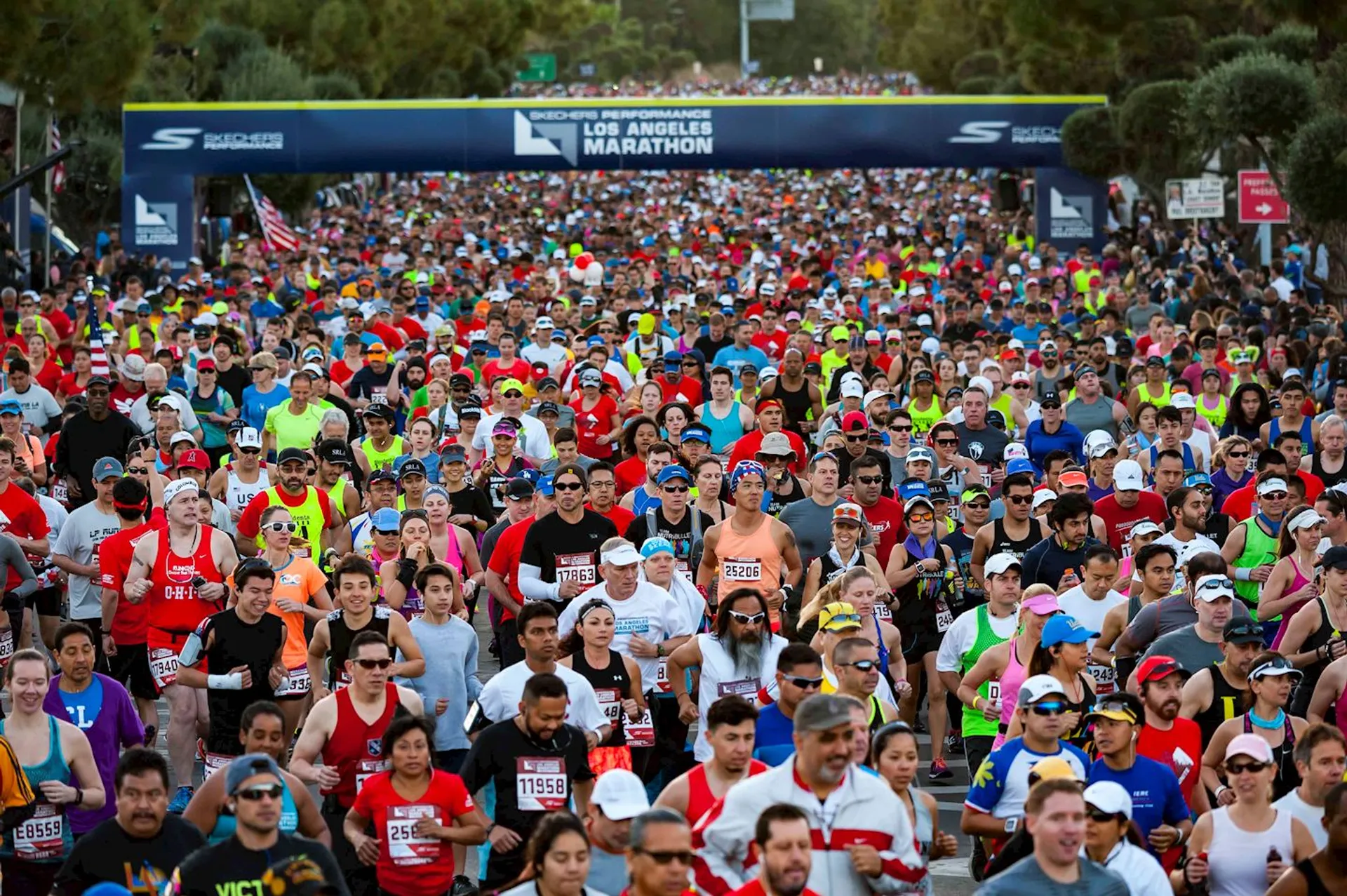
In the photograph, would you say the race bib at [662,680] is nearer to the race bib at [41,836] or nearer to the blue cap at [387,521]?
the blue cap at [387,521]

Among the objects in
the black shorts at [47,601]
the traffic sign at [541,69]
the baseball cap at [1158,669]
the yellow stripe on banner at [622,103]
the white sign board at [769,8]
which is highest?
the white sign board at [769,8]

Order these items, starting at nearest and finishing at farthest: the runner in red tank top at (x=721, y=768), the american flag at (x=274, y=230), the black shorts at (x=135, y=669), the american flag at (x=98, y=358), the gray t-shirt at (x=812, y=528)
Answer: the runner in red tank top at (x=721, y=768) → the black shorts at (x=135, y=669) → the gray t-shirt at (x=812, y=528) → the american flag at (x=98, y=358) → the american flag at (x=274, y=230)

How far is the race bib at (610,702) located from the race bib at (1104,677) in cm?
242

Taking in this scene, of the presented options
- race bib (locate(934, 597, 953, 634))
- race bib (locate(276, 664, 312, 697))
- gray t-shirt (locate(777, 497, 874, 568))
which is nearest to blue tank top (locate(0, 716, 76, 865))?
race bib (locate(276, 664, 312, 697))

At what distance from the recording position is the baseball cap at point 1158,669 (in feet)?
30.3

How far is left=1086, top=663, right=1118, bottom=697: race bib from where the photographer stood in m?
11.0

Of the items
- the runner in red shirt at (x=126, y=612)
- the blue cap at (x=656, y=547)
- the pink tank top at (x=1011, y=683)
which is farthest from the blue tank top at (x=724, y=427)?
the pink tank top at (x=1011, y=683)

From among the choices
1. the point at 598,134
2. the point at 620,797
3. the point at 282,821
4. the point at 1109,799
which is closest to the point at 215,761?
the point at 282,821

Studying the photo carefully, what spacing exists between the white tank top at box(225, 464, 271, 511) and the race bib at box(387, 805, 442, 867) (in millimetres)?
5855

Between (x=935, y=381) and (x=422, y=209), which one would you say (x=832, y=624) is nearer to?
(x=935, y=381)

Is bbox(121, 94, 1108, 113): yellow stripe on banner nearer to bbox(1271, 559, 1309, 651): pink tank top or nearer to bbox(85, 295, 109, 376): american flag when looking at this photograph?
bbox(85, 295, 109, 376): american flag

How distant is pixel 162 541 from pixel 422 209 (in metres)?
49.7

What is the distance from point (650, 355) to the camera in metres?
21.0

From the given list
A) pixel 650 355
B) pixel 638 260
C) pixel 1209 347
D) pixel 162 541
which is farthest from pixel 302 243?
pixel 162 541
